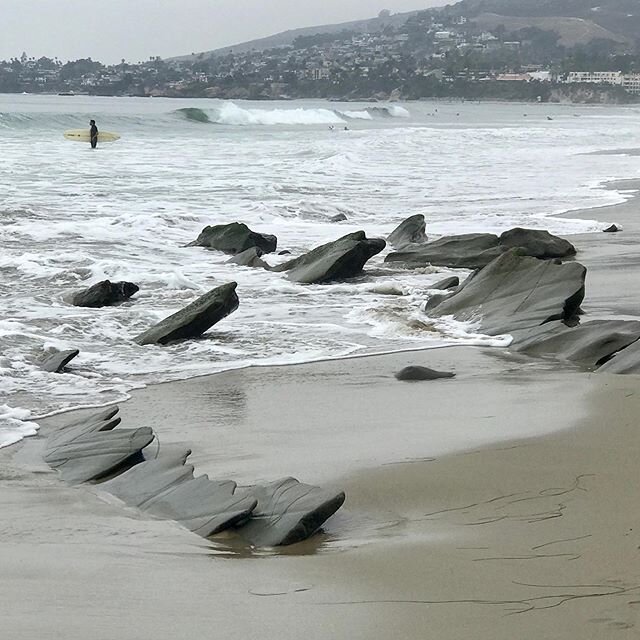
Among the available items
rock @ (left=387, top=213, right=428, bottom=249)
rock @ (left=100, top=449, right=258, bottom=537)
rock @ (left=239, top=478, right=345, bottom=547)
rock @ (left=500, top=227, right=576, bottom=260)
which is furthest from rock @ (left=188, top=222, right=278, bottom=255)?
rock @ (left=239, top=478, right=345, bottom=547)

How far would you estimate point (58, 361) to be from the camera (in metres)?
6.77

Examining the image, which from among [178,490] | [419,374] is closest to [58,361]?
[419,374]

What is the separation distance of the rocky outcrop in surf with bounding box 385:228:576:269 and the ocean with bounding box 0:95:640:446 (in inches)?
12.8

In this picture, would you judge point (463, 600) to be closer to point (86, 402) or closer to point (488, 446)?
point (488, 446)

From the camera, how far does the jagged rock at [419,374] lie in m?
6.45

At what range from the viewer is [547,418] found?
17.5ft

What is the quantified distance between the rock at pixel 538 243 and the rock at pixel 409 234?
5.65 feet

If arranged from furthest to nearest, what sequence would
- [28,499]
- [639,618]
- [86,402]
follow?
1. [86,402]
2. [28,499]
3. [639,618]

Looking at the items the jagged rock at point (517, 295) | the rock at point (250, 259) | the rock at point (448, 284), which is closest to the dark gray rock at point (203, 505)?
the jagged rock at point (517, 295)

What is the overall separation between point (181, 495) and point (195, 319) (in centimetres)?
353

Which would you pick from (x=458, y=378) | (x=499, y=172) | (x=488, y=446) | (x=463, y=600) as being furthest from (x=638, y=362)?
(x=499, y=172)

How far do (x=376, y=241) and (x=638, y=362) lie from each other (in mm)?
4670

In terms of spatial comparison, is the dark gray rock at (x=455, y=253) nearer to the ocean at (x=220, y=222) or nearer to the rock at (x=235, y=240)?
the ocean at (x=220, y=222)

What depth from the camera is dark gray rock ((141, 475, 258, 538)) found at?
3.91 m
